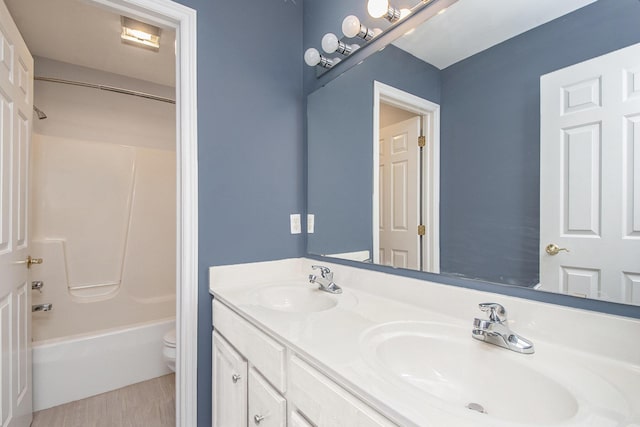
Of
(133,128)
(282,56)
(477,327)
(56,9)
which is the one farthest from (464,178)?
(133,128)

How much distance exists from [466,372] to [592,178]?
58cm

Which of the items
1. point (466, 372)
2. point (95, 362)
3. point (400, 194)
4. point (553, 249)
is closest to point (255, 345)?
point (466, 372)

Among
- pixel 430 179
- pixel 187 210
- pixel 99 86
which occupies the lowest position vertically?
pixel 187 210

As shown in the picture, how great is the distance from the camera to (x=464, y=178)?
1.00 meters

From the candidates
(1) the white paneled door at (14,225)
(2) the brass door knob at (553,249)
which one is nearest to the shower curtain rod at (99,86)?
(1) the white paneled door at (14,225)

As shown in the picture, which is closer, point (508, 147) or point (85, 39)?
point (508, 147)

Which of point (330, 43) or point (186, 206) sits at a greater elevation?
point (330, 43)

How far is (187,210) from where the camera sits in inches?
51.4

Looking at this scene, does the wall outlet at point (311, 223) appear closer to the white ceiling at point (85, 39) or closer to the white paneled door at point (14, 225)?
the white ceiling at point (85, 39)

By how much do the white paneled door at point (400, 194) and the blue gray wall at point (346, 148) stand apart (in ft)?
0.28

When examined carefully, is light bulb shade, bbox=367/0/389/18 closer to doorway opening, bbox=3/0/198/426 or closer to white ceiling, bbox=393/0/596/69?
white ceiling, bbox=393/0/596/69

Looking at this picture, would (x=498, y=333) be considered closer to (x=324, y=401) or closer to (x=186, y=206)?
(x=324, y=401)

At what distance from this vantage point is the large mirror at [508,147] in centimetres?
69

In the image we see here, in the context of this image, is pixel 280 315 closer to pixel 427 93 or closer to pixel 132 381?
pixel 427 93
